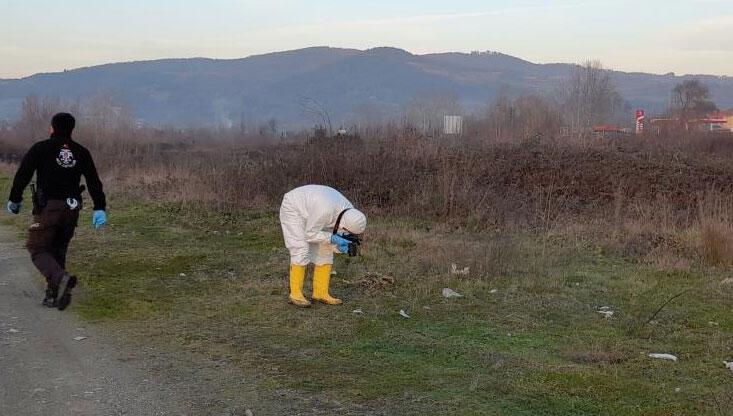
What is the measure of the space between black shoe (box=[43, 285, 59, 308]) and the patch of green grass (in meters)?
0.23

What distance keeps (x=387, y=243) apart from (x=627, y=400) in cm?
758

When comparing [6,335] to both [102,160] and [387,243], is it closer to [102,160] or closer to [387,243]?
[387,243]

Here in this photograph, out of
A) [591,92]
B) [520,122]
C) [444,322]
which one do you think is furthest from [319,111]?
[591,92]

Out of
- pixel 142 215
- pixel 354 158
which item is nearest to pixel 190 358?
pixel 142 215

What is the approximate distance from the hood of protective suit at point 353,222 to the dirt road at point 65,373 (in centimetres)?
243

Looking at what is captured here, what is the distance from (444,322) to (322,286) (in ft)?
4.59

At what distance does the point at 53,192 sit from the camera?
24.6ft

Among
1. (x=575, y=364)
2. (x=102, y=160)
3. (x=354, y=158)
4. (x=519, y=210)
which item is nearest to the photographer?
(x=575, y=364)

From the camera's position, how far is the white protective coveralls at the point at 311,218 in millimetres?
7695

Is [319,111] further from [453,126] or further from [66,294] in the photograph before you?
[66,294]

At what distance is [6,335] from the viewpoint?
268 inches

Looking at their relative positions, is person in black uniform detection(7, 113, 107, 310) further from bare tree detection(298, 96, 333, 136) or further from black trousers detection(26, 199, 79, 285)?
bare tree detection(298, 96, 333, 136)

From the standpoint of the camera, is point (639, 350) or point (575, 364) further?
point (639, 350)

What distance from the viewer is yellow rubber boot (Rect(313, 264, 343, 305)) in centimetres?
816
